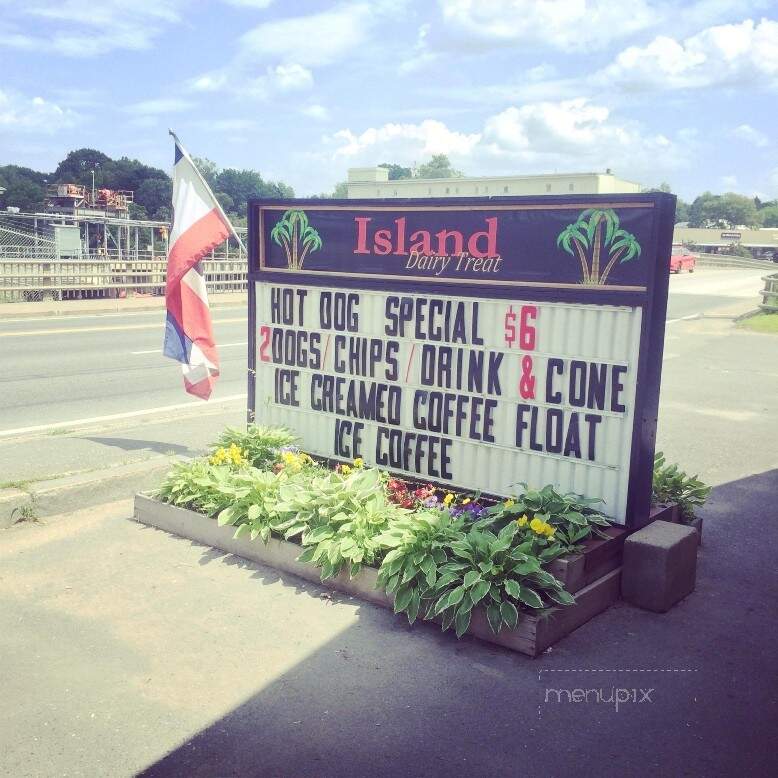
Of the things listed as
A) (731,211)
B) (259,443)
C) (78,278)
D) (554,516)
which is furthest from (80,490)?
(731,211)

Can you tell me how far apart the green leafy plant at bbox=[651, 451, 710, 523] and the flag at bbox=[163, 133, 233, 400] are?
12.8 feet

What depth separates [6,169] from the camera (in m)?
122

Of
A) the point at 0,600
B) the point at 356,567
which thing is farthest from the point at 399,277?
the point at 0,600

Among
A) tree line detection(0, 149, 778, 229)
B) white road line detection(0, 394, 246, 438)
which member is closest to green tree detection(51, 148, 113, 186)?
tree line detection(0, 149, 778, 229)

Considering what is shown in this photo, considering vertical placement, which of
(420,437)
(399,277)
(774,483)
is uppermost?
(399,277)

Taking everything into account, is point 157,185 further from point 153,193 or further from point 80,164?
point 80,164

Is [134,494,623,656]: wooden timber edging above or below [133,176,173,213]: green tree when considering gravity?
below

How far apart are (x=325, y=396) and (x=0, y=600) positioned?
2.89 m

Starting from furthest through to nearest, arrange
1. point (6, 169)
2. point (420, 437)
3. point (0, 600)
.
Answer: point (6, 169)
point (420, 437)
point (0, 600)

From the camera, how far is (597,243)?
214 inches

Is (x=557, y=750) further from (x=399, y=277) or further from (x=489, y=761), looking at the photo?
(x=399, y=277)

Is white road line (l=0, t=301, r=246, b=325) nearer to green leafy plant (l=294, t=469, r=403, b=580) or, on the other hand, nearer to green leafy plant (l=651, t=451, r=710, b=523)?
green leafy plant (l=294, t=469, r=403, b=580)

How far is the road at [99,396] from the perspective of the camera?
8.28 metres

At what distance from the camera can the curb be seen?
641 centimetres
